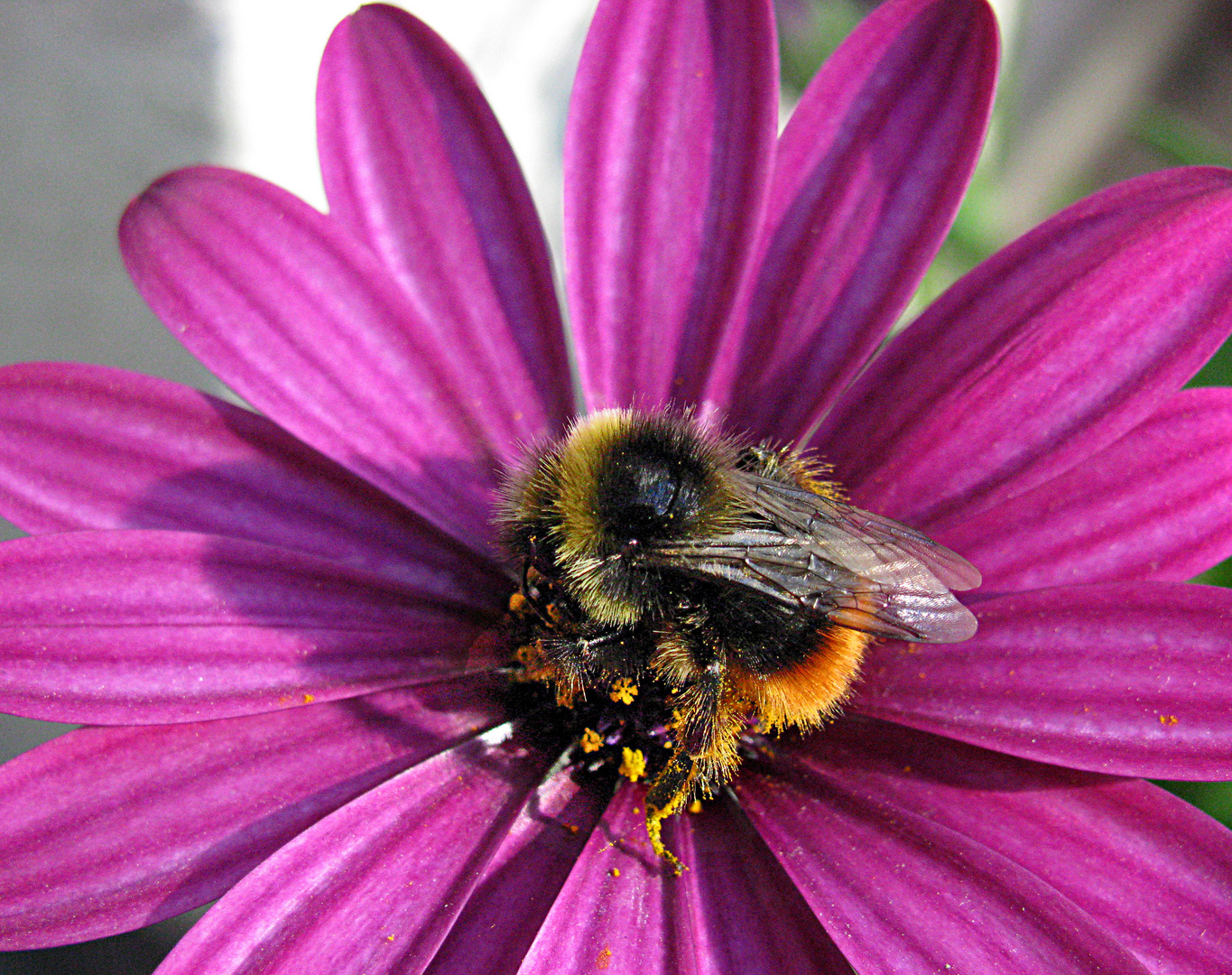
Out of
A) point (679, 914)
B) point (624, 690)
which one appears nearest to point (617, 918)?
point (679, 914)

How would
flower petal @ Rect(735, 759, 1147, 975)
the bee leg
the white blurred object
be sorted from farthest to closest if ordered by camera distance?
the white blurred object
the bee leg
flower petal @ Rect(735, 759, 1147, 975)

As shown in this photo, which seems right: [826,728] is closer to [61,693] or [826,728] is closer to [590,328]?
[590,328]

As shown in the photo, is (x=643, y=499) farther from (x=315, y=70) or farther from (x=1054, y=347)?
(x=315, y=70)

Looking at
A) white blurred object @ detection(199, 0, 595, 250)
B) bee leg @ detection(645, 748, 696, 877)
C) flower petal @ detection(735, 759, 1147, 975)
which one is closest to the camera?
flower petal @ detection(735, 759, 1147, 975)

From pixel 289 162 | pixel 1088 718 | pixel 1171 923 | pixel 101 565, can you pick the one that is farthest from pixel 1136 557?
pixel 289 162

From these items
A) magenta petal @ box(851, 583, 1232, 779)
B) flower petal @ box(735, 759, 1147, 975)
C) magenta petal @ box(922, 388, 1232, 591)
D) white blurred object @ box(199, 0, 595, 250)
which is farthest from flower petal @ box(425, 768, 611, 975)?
white blurred object @ box(199, 0, 595, 250)

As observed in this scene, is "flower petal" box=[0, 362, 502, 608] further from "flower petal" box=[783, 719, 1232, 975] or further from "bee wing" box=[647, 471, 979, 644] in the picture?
"flower petal" box=[783, 719, 1232, 975]

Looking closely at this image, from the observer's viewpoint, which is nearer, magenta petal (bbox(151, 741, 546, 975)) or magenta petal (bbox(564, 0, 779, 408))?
magenta petal (bbox(151, 741, 546, 975))
